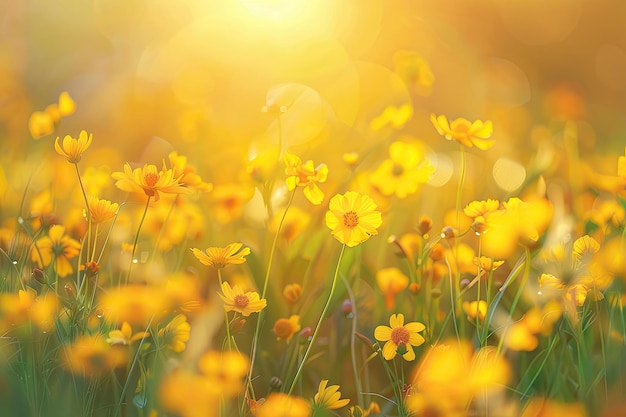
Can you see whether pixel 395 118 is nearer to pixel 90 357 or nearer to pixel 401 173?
pixel 401 173

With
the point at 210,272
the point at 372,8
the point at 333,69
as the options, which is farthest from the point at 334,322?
the point at 372,8

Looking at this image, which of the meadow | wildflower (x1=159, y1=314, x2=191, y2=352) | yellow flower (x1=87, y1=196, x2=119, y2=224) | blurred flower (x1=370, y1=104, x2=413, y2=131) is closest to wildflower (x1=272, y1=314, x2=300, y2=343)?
the meadow

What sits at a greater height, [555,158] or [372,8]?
[372,8]

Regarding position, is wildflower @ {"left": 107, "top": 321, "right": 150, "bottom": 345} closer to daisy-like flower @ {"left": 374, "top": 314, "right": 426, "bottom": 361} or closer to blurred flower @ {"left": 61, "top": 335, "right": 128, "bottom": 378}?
blurred flower @ {"left": 61, "top": 335, "right": 128, "bottom": 378}

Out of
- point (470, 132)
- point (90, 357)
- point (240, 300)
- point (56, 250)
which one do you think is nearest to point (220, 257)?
point (240, 300)

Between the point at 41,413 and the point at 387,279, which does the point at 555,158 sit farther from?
the point at 41,413

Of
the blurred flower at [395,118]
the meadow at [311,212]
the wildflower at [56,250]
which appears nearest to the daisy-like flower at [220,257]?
the meadow at [311,212]
